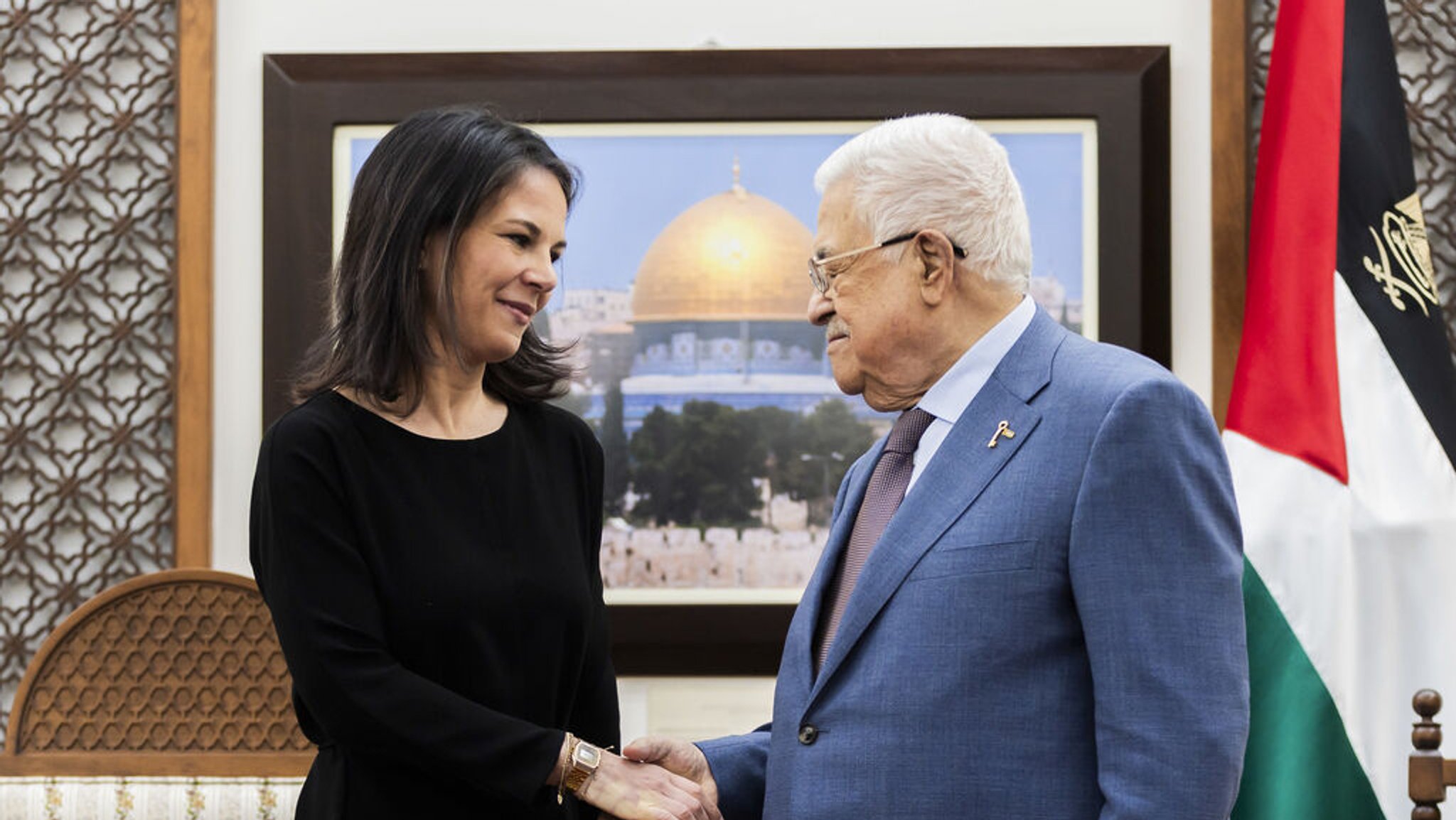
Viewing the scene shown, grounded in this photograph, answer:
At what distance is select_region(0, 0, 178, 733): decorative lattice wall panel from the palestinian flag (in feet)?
7.66

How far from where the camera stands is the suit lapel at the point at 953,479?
4.95 ft

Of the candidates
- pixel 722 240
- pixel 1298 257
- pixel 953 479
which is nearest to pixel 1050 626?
pixel 953 479

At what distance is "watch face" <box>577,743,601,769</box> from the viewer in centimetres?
184

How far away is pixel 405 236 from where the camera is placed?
187 cm

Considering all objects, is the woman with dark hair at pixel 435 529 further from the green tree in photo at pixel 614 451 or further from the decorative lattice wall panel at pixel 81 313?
the decorative lattice wall panel at pixel 81 313

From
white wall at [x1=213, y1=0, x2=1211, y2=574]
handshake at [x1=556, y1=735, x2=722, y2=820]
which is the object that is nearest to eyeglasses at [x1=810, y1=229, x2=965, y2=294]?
handshake at [x1=556, y1=735, x2=722, y2=820]

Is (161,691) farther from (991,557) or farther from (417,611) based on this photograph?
(991,557)

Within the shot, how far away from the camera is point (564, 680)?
1970 mm

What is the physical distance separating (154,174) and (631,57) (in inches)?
43.6

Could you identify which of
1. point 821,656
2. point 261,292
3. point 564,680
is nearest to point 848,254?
point 821,656

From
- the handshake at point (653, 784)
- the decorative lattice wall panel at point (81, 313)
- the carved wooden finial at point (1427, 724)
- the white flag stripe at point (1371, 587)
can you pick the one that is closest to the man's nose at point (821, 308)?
the handshake at point (653, 784)

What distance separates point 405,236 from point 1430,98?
97.4 inches

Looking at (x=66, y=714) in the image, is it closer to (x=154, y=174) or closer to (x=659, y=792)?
(x=154, y=174)

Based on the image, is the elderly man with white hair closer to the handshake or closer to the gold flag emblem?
the handshake
